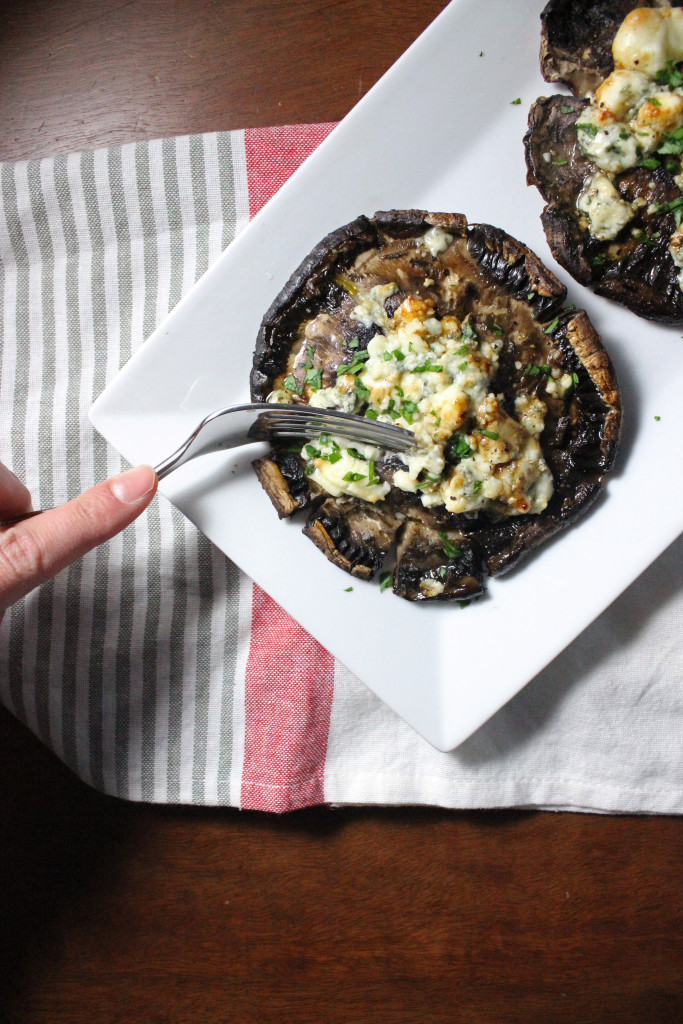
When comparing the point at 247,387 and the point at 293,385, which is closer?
the point at 293,385

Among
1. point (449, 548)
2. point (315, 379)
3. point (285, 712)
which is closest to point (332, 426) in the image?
point (315, 379)

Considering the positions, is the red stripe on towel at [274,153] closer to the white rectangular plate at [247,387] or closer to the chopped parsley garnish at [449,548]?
the white rectangular plate at [247,387]

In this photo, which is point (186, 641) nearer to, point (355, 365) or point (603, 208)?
point (355, 365)

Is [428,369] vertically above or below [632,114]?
below

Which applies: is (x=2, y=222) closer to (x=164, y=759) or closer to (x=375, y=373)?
(x=375, y=373)

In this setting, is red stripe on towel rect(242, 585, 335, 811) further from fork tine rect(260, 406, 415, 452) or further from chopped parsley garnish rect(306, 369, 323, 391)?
chopped parsley garnish rect(306, 369, 323, 391)

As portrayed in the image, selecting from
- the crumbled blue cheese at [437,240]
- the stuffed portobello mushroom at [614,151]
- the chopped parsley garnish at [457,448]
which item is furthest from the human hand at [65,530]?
the stuffed portobello mushroom at [614,151]

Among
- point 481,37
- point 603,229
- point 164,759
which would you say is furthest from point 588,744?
point 481,37
